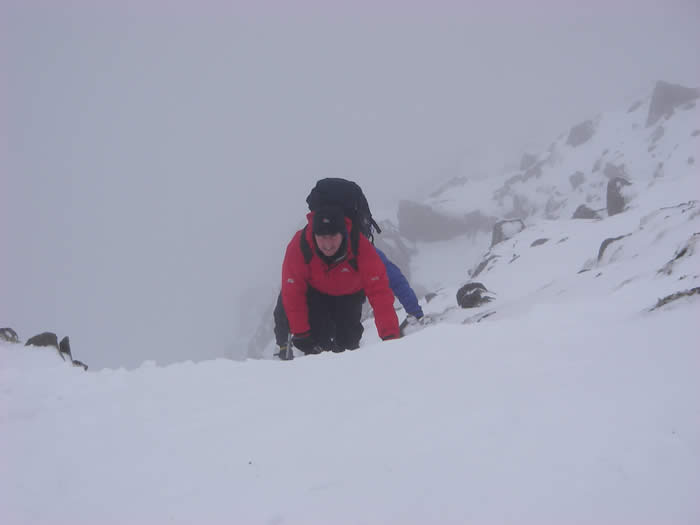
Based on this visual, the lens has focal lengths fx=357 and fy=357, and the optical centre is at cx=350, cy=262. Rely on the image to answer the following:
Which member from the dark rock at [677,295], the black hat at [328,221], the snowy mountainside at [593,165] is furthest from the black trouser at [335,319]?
the snowy mountainside at [593,165]

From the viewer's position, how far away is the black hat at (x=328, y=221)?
445cm

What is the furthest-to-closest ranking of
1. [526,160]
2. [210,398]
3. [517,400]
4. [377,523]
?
[526,160] → [210,398] → [517,400] → [377,523]

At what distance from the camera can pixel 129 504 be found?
1.77m

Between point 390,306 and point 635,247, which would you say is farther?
point 635,247

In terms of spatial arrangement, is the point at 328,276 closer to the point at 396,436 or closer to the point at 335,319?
the point at 335,319

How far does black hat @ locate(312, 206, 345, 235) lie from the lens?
4445mm

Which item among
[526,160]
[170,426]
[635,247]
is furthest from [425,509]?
[526,160]

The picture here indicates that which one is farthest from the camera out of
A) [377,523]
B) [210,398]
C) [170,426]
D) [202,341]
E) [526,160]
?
[202,341]

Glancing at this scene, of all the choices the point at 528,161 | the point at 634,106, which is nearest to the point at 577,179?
the point at 528,161

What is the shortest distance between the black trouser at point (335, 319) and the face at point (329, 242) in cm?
87

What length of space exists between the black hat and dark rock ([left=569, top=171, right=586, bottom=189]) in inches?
2116

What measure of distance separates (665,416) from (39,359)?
6.94 meters

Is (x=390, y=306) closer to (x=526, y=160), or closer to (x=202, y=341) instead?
(x=526, y=160)

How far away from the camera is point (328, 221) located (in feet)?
14.6
